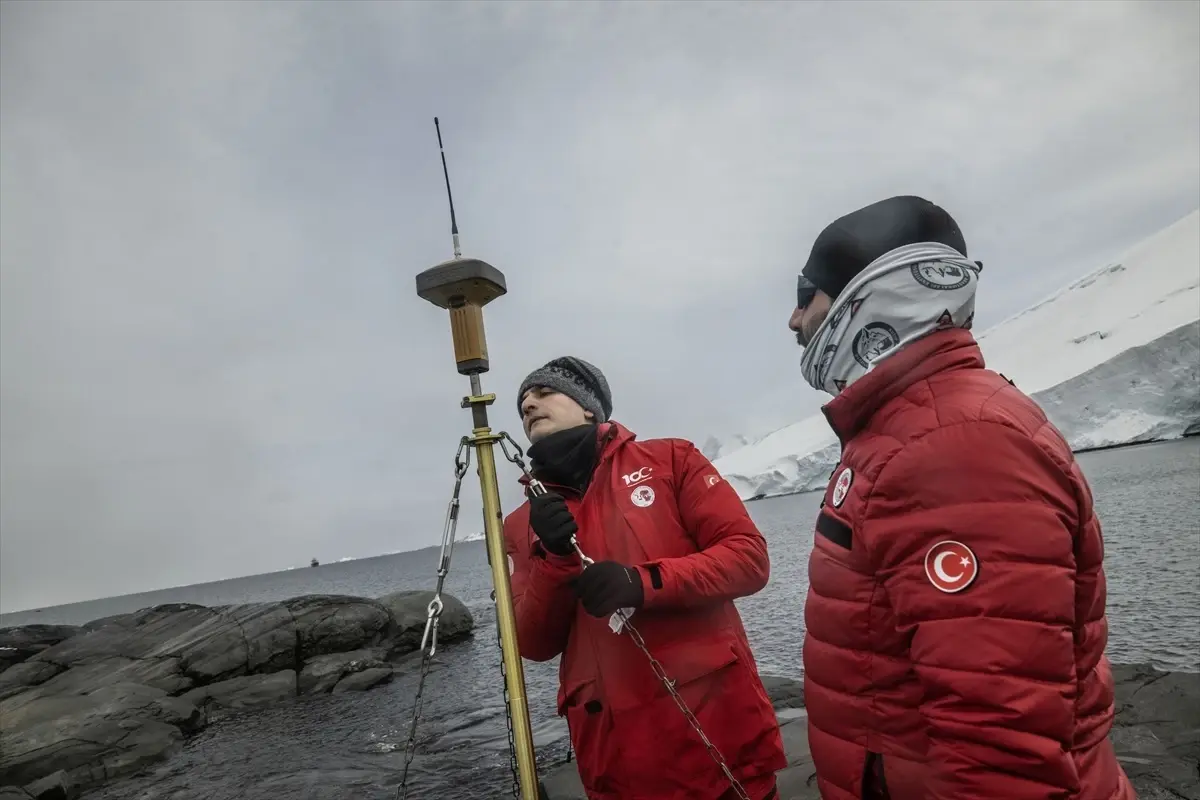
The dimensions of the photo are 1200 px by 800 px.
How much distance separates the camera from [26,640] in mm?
22156

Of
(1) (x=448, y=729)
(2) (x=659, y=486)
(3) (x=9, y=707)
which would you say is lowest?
(1) (x=448, y=729)

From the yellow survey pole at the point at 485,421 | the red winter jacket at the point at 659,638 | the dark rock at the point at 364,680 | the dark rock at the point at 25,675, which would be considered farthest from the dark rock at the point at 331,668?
the yellow survey pole at the point at 485,421

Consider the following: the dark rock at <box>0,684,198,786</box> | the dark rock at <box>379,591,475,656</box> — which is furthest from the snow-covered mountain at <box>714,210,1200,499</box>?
the dark rock at <box>0,684,198,786</box>

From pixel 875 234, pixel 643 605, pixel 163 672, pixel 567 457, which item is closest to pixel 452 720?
pixel 163 672

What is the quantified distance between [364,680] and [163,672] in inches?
219

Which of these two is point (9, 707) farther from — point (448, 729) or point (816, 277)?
point (816, 277)

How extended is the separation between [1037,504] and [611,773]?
2335 millimetres

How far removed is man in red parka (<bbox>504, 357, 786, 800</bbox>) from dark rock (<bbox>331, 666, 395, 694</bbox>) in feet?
59.1

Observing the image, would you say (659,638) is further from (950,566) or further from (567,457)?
(950,566)

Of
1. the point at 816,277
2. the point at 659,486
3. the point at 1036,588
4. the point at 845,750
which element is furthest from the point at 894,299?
the point at 659,486

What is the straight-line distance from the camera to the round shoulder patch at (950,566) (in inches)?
62.3

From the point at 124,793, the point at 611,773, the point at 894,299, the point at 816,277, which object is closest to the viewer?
the point at 894,299

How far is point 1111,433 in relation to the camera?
72875mm

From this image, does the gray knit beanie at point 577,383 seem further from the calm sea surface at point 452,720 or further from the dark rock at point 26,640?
the dark rock at point 26,640
